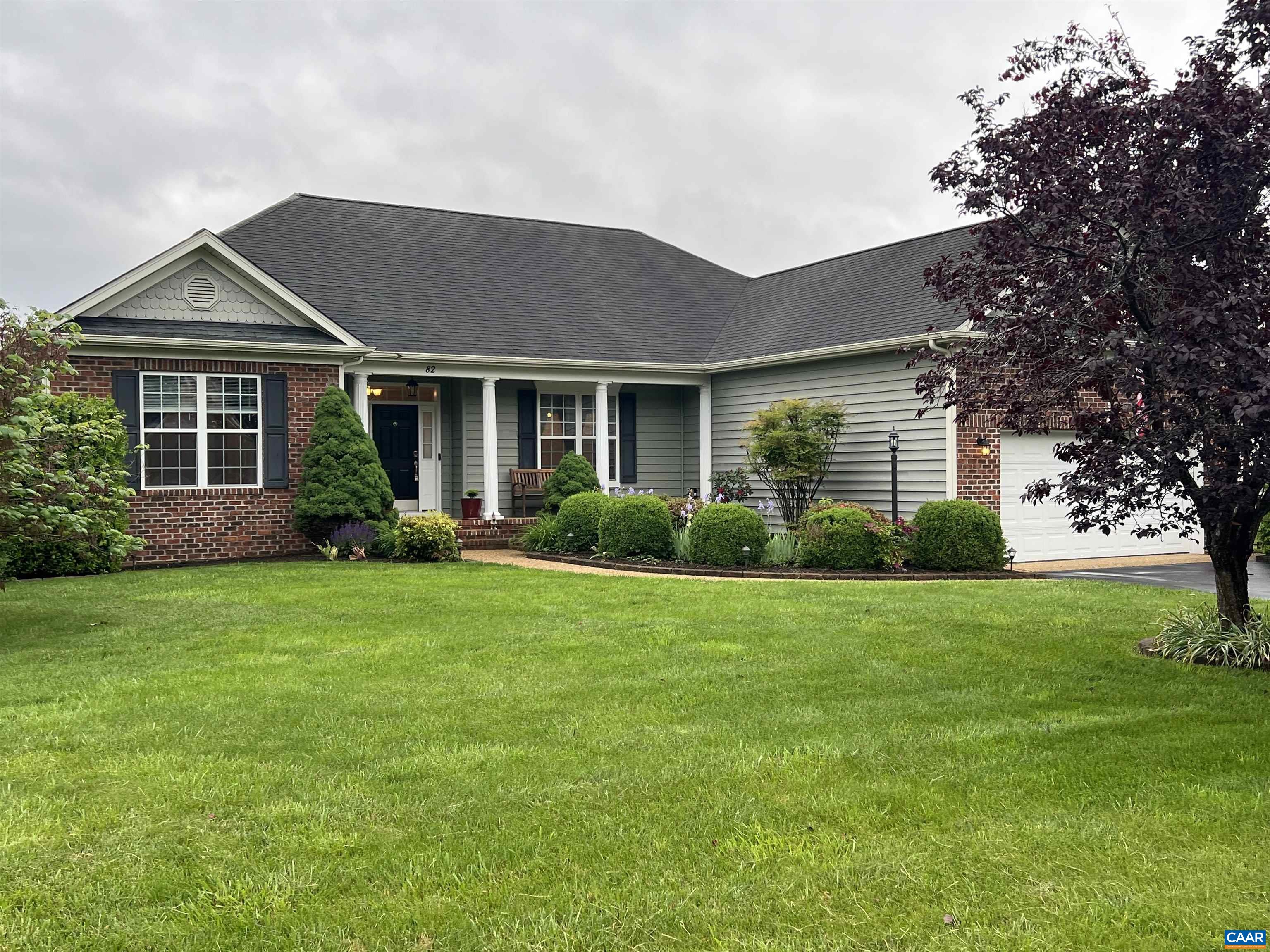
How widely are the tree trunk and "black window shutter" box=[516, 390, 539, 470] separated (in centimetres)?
1286

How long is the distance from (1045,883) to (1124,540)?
599 inches

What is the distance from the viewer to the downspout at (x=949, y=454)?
1513 centimetres

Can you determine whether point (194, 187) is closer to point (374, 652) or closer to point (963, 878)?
point (374, 652)

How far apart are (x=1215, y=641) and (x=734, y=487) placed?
1154cm

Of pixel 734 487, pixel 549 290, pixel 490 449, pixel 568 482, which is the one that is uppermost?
pixel 549 290

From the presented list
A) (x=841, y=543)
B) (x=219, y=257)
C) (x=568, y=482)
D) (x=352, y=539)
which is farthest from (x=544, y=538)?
(x=219, y=257)

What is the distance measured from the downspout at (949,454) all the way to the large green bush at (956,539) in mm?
1352

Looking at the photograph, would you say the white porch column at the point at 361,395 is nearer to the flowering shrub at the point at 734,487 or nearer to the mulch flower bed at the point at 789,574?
the mulch flower bed at the point at 789,574

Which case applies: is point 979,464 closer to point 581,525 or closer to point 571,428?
point 581,525

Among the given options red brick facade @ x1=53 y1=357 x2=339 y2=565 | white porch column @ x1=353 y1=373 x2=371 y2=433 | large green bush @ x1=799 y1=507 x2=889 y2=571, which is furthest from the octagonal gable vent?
large green bush @ x1=799 y1=507 x2=889 y2=571

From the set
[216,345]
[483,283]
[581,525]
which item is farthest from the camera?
[483,283]

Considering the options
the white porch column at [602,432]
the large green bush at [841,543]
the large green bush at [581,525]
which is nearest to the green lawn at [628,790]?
the large green bush at [841,543]

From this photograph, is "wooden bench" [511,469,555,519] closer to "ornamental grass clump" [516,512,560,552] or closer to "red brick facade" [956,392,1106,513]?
"ornamental grass clump" [516,512,560,552]

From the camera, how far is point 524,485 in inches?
746
